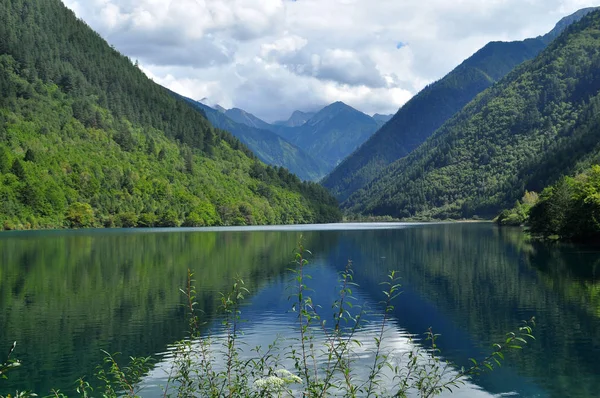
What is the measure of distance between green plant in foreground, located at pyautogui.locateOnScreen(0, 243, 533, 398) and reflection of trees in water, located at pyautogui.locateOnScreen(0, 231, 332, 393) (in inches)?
133

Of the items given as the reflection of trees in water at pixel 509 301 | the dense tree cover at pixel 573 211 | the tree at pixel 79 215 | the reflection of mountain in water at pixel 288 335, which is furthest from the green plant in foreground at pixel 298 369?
the tree at pixel 79 215

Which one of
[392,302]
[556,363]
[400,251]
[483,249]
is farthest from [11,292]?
[483,249]

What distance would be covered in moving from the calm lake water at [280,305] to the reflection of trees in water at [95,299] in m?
0.12

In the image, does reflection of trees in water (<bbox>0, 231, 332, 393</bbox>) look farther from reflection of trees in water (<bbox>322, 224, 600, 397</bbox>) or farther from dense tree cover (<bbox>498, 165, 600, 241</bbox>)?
dense tree cover (<bbox>498, 165, 600, 241</bbox>)

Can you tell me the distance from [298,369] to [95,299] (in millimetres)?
36039

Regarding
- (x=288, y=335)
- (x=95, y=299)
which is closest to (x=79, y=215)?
(x=95, y=299)

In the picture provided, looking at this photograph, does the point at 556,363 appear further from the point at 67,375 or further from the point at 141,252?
the point at 141,252

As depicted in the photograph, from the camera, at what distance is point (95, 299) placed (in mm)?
47000

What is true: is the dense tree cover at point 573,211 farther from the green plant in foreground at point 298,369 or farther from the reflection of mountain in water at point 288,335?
the green plant in foreground at point 298,369

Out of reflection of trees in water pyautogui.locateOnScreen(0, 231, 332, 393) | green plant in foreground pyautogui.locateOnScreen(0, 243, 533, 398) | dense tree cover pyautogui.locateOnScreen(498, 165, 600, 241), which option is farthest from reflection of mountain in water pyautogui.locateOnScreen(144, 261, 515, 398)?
dense tree cover pyautogui.locateOnScreen(498, 165, 600, 241)

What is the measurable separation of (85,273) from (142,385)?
1643 inches

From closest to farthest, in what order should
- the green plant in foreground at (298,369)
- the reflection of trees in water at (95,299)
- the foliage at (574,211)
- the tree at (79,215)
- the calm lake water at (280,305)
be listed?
1. the green plant in foreground at (298,369)
2. the calm lake water at (280,305)
3. the reflection of trees in water at (95,299)
4. the foliage at (574,211)
5. the tree at (79,215)

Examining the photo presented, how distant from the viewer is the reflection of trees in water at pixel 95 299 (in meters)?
30.2

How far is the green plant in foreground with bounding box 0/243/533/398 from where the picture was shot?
13.8m
